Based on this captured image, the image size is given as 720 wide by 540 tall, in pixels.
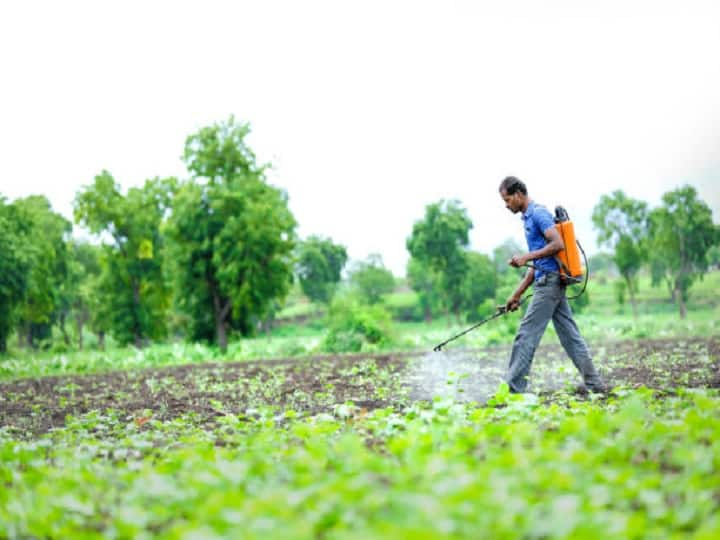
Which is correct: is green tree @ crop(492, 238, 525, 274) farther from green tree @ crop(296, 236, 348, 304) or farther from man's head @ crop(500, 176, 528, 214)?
man's head @ crop(500, 176, 528, 214)

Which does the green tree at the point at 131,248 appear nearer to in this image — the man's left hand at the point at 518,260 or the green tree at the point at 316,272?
the man's left hand at the point at 518,260

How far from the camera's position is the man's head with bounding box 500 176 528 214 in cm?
723

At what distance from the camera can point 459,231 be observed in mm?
58500

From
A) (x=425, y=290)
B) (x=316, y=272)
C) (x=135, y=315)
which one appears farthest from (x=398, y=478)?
(x=316, y=272)

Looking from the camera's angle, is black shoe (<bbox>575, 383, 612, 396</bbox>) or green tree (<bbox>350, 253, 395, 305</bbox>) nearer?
black shoe (<bbox>575, 383, 612, 396</bbox>)

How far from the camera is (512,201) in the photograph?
23.8ft

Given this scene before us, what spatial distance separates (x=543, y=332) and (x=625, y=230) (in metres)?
39.7

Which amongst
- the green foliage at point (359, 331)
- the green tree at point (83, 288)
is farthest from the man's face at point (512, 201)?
the green tree at point (83, 288)

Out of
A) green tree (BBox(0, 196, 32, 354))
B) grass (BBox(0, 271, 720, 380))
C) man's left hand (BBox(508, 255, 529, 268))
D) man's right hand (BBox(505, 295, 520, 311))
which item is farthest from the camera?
green tree (BBox(0, 196, 32, 354))

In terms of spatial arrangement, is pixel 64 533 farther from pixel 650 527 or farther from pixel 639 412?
pixel 639 412

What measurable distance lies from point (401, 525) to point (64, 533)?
1.64m

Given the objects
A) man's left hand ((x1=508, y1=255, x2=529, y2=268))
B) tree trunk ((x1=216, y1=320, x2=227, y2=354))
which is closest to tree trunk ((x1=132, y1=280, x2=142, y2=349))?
tree trunk ((x1=216, y1=320, x2=227, y2=354))

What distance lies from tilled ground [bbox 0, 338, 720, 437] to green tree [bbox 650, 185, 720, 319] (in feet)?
72.3

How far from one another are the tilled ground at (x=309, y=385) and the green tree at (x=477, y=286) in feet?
157
